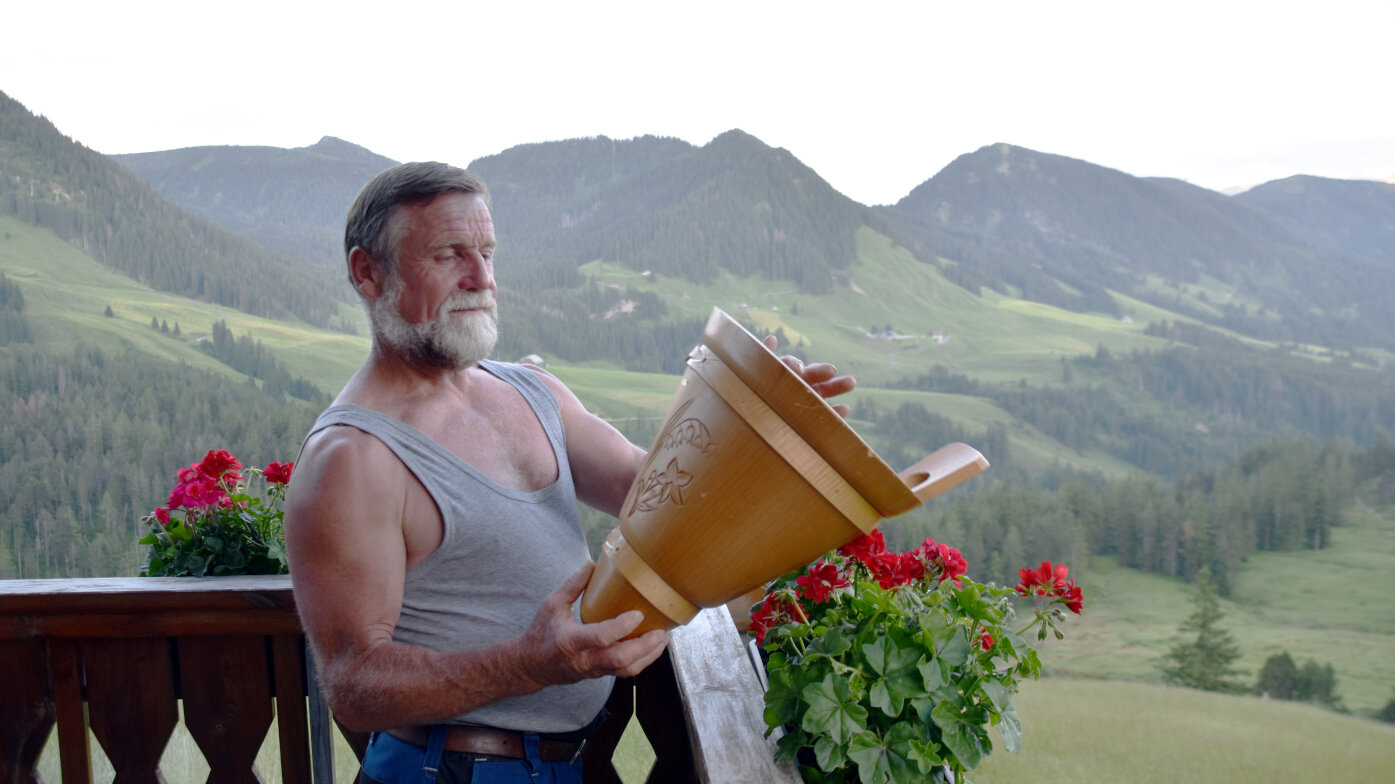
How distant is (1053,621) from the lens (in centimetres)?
142

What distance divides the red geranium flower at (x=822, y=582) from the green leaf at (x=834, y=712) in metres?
0.21

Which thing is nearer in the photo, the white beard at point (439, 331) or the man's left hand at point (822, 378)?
the man's left hand at point (822, 378)

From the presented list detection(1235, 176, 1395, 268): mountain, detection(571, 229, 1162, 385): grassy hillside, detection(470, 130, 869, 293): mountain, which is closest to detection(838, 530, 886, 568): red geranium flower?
detection(571, 229, 1162, 385): grassy hillside

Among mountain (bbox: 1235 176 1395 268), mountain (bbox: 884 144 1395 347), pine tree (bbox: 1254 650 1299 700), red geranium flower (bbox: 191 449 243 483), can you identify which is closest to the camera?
red geranium flower (bbox: 191 449 243 483)

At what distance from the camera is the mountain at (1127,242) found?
77.9 metres

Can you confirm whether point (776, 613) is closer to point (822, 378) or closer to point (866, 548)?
point (866, 548)

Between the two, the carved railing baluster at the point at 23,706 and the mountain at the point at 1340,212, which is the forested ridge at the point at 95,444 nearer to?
the carved railing baluster at the point at 23,706

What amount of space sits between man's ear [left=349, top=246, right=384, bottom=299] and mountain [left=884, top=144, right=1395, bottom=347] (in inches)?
3309

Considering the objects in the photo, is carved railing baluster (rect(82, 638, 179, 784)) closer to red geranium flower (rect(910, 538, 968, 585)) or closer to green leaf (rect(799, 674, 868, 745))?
green leaf (rect(799, 674, 868, 745))

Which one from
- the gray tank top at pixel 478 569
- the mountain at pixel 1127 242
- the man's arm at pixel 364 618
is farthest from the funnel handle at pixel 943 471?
the mountain at pixel 1127 242

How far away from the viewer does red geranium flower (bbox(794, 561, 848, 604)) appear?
142 cm

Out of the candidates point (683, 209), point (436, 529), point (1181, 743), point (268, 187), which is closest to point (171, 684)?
point (436, 529)

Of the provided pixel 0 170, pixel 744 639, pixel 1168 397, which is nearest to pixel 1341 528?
pixel 744 639

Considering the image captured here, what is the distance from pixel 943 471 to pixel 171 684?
1.88m
